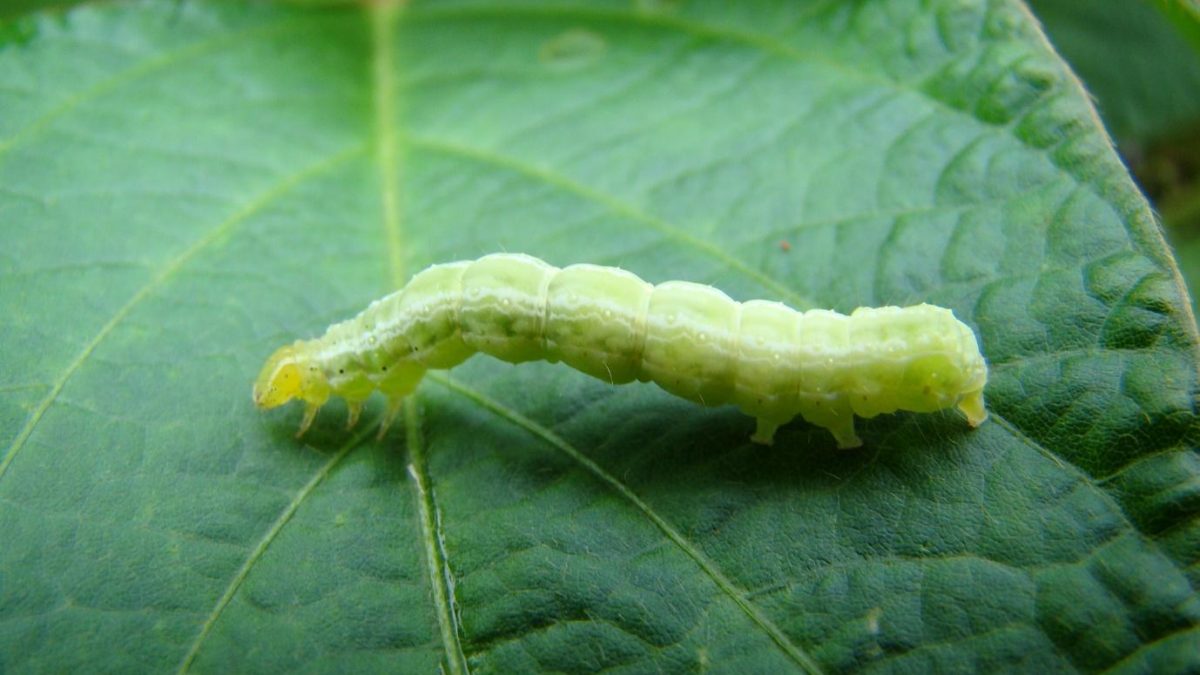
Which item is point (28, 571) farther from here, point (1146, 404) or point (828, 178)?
point (1146, 404)

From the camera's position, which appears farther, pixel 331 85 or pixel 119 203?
pixel 331 85

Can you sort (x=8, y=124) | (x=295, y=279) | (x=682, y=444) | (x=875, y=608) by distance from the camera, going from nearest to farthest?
(x=875, y=608)
(x=682, y=444)
(x=295, y=279)
(x=8, y=124)

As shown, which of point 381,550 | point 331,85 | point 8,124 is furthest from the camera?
point 331,85

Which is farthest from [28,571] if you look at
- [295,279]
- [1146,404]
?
[1146,404]

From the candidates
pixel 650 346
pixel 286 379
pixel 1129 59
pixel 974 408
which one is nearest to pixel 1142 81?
pixel 1129 59

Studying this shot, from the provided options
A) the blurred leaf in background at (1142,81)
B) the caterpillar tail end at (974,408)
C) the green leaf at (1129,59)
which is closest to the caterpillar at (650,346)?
the caterpillar tail end at (974,408)

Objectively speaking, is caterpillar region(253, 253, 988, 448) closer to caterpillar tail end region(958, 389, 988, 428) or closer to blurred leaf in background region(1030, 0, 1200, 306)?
caterpillar tail end region(958, 389, 988, 428)

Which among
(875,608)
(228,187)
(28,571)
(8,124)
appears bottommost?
(875,608)
